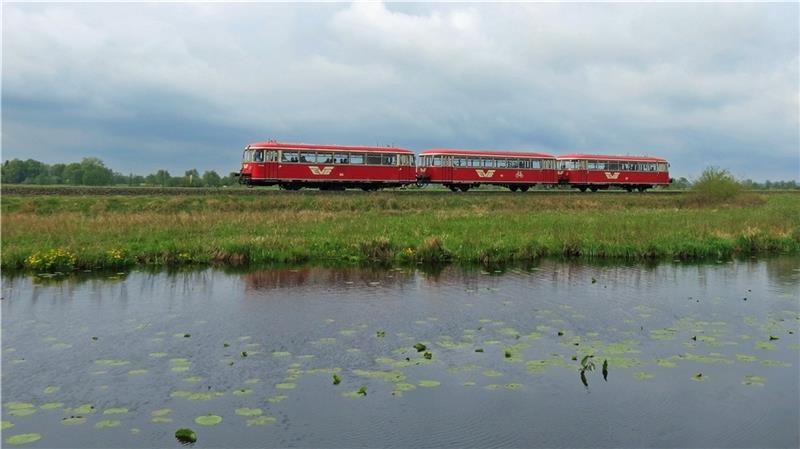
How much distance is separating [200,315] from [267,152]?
29.4 meters

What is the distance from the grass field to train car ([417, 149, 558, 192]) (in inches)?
509

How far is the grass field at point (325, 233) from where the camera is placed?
20.3 metres

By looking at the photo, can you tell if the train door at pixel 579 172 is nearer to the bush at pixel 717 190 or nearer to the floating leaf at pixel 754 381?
the bush at pixel 717 190

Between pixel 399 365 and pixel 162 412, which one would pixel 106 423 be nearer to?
pixel 162 412

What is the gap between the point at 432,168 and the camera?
48.6 m

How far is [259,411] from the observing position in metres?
Answer: 7.76

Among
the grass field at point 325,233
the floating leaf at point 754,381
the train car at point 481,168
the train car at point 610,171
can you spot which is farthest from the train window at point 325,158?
the floating leaf at point 754,381

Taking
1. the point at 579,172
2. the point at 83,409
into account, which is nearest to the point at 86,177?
the point at 579,172

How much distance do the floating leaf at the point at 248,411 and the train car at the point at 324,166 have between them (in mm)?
34624

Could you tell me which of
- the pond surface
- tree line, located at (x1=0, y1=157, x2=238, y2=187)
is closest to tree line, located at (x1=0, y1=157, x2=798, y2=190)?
tree line, located at (x1=0, y1=157, x2=238, y2=187)

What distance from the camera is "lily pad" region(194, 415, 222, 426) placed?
24.3ft

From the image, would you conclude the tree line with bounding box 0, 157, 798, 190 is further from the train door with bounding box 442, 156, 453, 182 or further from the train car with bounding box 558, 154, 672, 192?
the train door with bounding box 442, 156, 453, 182

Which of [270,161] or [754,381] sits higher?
[270,161]

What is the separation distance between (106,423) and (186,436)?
45.3 inches
